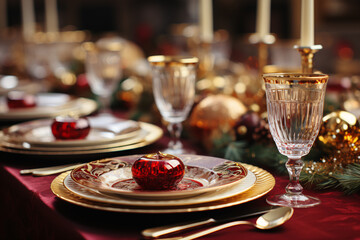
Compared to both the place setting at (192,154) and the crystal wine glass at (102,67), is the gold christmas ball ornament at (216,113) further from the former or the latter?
the crystal wine glass at (102,67)

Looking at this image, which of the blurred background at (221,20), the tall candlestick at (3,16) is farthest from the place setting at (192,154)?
the tall candlestick at (3,16)

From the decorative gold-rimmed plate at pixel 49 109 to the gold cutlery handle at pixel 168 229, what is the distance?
94cm

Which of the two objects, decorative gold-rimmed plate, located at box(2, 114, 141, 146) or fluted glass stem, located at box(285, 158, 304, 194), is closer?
fluted glass stem, located at box(285, 158, 304, 194)

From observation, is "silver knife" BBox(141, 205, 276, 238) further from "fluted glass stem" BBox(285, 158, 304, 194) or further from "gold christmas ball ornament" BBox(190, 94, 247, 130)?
Answer: "gold christmas ball ornament" BBox(190, 94, 247, 130)

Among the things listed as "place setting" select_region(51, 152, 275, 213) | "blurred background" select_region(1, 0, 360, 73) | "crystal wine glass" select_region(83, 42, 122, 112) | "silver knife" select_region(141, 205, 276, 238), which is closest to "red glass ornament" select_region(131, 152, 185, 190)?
"place setting" select_region(51, 152, 275, 213)

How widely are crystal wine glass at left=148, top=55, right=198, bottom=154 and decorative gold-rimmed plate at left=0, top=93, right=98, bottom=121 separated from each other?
489mm

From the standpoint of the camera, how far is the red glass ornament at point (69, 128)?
43.5 inches

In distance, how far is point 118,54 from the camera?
5.14 ft

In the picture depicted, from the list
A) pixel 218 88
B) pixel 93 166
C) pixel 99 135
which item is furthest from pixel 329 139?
pixel 218 88

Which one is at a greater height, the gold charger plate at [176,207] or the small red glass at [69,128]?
the small red glass at [69,128]

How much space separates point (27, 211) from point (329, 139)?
0.56 meters

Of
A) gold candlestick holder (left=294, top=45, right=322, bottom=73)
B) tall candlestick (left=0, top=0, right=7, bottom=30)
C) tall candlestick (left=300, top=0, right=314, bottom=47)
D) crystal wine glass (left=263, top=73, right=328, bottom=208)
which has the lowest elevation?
crystal wine glass (left=263, top=73, right=328, bottom=208)

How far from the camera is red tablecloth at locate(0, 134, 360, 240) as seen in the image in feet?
2.10

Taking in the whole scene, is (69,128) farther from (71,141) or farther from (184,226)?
(184,226)
